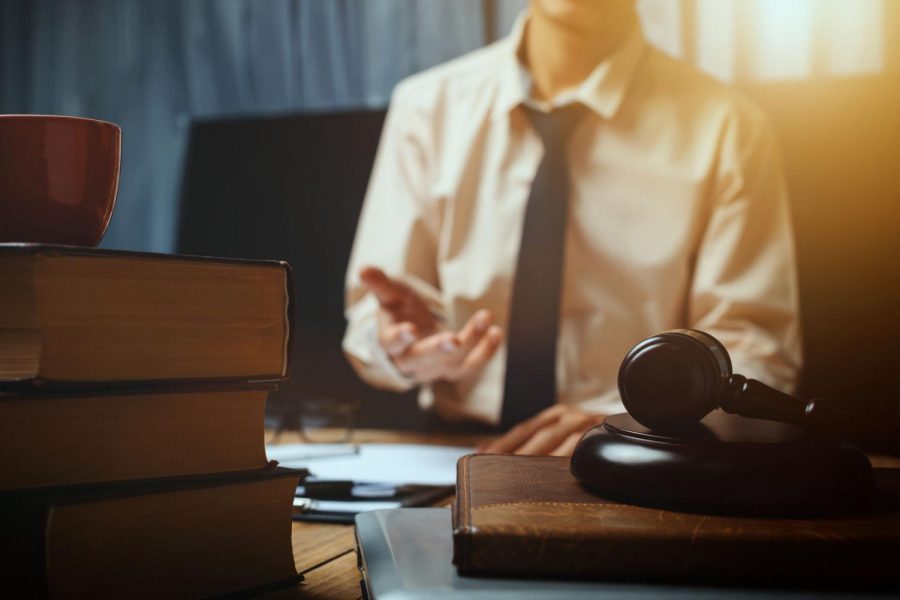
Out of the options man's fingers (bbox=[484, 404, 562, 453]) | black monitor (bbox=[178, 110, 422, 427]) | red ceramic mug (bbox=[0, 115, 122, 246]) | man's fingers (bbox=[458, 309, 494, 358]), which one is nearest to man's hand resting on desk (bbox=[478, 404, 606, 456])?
man's fingers (bbox=[484, 404, 562, 453])

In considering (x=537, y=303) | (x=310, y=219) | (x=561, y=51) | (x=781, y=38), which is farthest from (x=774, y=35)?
(x=310, y=219)

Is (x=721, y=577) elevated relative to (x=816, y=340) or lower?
elevated

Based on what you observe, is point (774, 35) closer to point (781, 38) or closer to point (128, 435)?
point (781, 38)

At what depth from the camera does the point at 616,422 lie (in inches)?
17.1

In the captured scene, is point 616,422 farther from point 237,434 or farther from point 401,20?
point 401,20

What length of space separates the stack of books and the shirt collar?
1090mm

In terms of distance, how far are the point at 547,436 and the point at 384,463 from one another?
153 millimetres

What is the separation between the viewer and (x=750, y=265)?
1.34 metres

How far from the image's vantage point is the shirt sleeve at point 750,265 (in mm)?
1242

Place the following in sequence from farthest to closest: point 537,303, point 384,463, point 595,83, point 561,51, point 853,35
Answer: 1. point 853,35
2. point 561,51
3. point 595,83
4. point 537,303
5. point 384,463

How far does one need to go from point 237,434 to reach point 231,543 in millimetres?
52

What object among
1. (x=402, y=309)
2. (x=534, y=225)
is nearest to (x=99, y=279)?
(x=402, y=309)

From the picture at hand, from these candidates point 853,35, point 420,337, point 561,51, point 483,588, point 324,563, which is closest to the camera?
point 483,588

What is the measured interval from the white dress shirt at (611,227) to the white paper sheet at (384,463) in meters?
0.42
